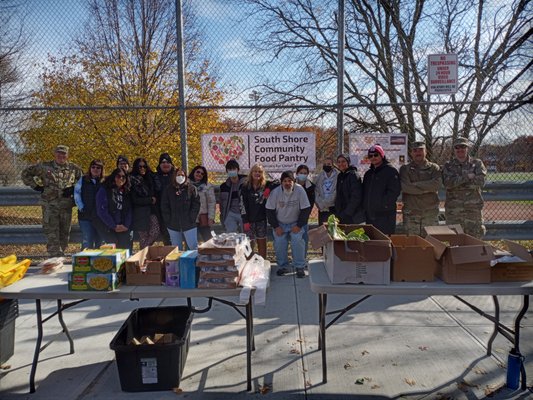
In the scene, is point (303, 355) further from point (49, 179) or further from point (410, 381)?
point (49, 179)

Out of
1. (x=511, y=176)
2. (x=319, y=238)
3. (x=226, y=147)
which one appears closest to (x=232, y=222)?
(x=226, y=147)

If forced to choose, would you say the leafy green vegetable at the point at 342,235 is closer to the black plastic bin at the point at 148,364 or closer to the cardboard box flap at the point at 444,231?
the cardboard box flap at the point at 444,231

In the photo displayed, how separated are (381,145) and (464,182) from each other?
121cm

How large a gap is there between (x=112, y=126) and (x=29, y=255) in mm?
4130

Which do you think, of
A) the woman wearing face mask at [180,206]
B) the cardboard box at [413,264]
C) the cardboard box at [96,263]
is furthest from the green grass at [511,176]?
the cardboard box at [96,263]

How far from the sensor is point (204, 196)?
225 inches

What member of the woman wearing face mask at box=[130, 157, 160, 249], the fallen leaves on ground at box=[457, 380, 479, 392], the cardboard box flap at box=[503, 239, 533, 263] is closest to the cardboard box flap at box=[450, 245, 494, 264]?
the cardboard box flap at box=[503, 239, 533, 263]

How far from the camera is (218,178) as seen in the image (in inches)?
260

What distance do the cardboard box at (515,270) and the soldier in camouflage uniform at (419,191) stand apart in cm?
237

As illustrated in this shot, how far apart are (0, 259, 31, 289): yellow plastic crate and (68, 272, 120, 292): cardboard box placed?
597mm

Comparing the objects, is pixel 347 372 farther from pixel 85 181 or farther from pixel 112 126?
pixel 112 126

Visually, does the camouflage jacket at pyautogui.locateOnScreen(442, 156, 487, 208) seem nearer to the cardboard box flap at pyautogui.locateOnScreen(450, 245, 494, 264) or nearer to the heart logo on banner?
the cardboard box flap at pyautogui.locateOnScreen(450, 245, 494, 264)

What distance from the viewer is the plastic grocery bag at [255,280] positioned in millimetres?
2861

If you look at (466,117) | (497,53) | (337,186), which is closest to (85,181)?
(337,186)
